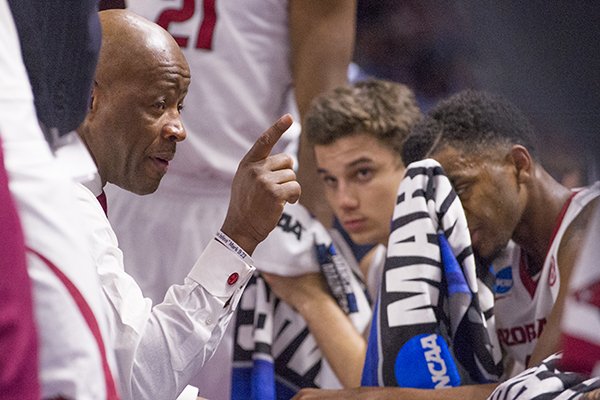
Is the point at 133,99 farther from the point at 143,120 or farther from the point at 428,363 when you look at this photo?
the point at 428,363

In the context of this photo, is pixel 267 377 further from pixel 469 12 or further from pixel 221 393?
pixel 469 12

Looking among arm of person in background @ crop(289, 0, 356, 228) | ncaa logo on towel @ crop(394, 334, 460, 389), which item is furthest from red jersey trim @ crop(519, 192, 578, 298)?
arm of person in background @ crop(289, 0, 356, 228)

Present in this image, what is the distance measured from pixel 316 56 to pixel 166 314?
2.84 ft

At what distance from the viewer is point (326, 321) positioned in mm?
1936

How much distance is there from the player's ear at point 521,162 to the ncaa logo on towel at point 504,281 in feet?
0.48

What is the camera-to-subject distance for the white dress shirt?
1.28 meters

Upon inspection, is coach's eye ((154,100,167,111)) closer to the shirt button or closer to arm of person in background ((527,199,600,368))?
the shirt button

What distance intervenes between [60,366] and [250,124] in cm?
131

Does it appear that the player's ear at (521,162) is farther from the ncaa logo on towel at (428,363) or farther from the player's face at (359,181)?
the player's face at (359,181)

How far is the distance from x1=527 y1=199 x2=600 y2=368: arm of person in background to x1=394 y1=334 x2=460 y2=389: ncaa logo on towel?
0.39 feet

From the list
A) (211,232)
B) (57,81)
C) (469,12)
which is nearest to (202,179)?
(211,232)

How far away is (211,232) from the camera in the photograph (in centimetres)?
201

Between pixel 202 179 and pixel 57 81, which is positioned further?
pixel 202 179

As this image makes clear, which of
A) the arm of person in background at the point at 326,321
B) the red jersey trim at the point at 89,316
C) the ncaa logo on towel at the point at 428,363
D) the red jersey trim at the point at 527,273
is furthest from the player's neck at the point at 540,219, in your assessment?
the red jersey trim at the point at 89,316
